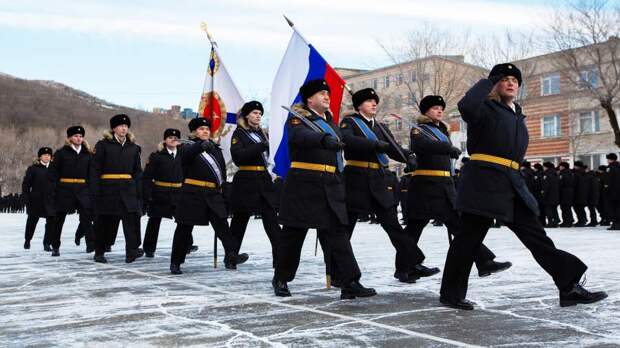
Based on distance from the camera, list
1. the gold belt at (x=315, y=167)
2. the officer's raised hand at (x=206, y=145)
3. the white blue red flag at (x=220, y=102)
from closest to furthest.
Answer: the gold belt at (x=315, y=167)
the officer's raised hand at (x=206, y=145)
the white blue red flag at (x=220, y=102)

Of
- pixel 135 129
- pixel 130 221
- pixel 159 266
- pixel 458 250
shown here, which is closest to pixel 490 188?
pixel 458 250

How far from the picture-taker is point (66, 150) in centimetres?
1227

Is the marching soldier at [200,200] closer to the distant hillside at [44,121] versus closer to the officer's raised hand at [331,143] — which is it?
the officer's raised hand at [331,143]

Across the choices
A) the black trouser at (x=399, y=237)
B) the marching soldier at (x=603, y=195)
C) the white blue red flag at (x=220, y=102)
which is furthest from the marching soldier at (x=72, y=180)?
the marching soldier at (x=603, y=195)

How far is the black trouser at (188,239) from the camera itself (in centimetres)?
921

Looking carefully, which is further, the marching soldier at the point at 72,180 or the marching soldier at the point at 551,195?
the marching soldier at the point at 551,195

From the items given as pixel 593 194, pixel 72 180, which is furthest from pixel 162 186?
pixel 593 194

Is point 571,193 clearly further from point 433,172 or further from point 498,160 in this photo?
point 498,160

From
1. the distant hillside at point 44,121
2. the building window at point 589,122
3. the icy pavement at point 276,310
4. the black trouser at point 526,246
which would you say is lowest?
the icy pavement at point 276,310

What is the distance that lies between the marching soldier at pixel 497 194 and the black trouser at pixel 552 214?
14.3 metres

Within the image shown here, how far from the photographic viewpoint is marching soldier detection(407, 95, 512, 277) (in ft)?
26.1

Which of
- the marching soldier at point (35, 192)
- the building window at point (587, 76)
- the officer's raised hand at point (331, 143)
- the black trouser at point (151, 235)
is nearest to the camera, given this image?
the officer's raised hand at point (331, 143)

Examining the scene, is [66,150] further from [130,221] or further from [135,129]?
[135,129]

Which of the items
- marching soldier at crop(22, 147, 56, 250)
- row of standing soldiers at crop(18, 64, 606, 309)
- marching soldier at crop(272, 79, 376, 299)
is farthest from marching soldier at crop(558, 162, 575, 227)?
marching soldier at crop(272, 79, 376, 299)
